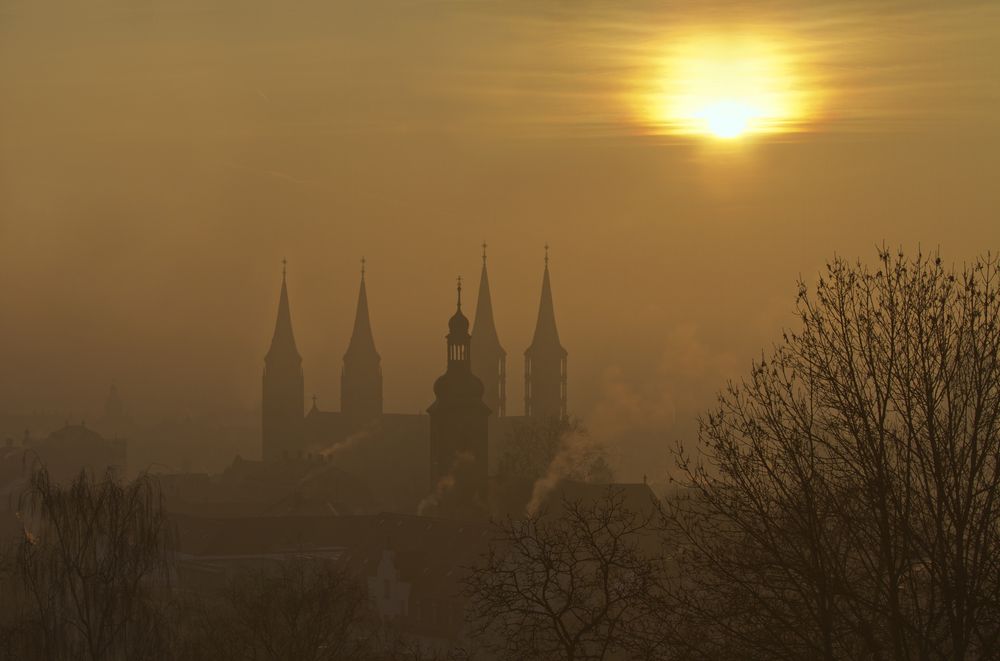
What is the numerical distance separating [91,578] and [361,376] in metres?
133

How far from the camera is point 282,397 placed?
163m

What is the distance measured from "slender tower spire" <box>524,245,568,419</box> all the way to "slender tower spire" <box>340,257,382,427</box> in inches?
623

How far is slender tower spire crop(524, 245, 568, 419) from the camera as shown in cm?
15175

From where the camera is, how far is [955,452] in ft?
63.3

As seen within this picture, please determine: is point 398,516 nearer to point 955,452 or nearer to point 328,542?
point 328,542

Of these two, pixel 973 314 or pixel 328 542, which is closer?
pixel 973 314

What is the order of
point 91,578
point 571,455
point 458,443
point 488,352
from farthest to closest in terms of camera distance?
point 488,352
point 571,455
point 458,443
point 91,578

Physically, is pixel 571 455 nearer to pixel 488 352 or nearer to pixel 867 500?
pixel 488 352

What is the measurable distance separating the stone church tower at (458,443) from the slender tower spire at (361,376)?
212 ft

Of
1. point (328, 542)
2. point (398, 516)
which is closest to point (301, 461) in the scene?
point (328, 542)

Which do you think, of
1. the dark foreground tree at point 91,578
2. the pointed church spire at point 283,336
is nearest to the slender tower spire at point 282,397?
the pointed church spire at point 283,336

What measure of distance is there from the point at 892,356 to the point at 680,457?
284cm

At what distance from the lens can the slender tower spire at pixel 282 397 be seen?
162500 mm

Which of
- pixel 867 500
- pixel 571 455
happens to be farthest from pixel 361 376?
pixel 867 500
